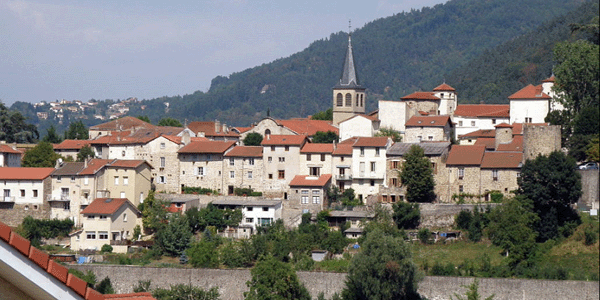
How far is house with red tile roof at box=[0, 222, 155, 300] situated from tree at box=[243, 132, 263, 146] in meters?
47.5

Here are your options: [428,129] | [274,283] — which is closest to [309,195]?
[428,129]

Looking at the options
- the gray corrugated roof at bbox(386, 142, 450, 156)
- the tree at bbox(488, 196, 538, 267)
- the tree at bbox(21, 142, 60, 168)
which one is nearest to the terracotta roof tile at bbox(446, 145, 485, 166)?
the gray corrugated roof at bbox(386, 142, 450, 156)

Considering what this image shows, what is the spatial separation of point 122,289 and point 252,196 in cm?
1025

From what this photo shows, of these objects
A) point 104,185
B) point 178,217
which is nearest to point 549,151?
point 178,217

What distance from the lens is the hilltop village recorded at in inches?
1745

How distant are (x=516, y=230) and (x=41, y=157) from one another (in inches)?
1171

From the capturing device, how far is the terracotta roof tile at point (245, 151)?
47.9 m

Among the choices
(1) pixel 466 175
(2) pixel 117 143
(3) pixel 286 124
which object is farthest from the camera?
(3) pixel 286 124

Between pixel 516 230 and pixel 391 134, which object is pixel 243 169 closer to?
pixel 391 134

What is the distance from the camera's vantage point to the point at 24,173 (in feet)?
157

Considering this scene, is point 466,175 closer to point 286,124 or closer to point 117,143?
point 286,124

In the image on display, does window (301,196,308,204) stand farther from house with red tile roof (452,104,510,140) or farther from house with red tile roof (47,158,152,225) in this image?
house with red tile roof (452,104,510,140)

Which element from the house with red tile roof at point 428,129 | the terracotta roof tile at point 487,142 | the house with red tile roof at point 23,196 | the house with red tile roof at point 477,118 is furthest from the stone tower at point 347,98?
the house with red tile roof at point 23,196

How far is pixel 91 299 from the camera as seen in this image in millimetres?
5016
